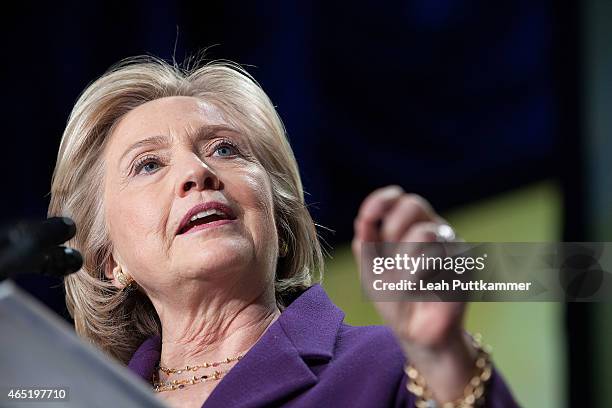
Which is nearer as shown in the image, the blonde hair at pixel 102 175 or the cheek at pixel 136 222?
the cheek at pixel 136 222

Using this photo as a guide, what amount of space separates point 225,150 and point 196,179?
17cm

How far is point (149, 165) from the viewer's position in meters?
1.84

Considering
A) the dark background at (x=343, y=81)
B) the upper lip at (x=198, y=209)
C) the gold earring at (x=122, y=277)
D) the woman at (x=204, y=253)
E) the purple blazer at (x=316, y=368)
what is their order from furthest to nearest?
1. the dark background at (x=343, y=81)
2. the gold earring at (x=122, y=277)
3. the upper lip at (x=198, y=209)
4. the woman at (x=204, y=253)
5. the purple blazer at (x=316, y=368)

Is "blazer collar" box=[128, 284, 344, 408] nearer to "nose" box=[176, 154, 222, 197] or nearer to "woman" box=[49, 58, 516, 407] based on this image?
"woman" box=[49, 58, 516, 407]

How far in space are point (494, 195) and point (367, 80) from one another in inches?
19.9

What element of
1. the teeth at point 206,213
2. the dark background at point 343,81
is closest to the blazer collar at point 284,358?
the teeth at point 206,213

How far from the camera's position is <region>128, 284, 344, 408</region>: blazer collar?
5.20ft

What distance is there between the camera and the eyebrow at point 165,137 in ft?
6.06

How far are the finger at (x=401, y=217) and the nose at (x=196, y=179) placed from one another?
68 centimetres

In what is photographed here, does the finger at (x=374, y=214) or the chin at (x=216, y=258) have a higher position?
the finger at (x=374, y=214)

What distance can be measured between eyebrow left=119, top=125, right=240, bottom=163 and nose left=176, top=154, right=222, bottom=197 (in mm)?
106

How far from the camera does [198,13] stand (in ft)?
9.16

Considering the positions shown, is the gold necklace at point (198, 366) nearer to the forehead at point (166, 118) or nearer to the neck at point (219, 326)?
the neck at point (219, 326)

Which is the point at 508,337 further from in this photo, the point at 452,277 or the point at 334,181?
the point at 452,277
